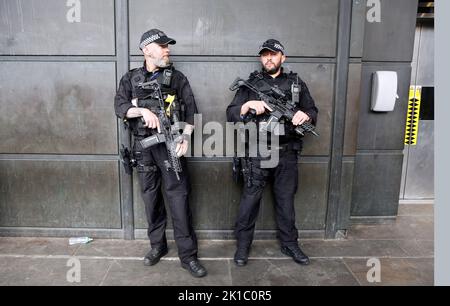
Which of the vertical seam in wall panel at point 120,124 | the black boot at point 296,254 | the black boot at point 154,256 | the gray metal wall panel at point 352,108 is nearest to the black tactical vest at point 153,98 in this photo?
the vertical seam in wall panel at point 120,124

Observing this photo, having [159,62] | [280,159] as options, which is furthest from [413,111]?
[159,62]

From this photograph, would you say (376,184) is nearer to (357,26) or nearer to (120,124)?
(357,26)

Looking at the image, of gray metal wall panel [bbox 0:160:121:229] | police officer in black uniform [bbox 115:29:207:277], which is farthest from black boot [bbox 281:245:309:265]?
gray metal wall panel [bbox 0:160:121:229]

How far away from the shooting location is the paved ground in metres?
3.32

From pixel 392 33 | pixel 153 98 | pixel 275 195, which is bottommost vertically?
pixel 275 195

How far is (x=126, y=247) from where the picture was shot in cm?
395

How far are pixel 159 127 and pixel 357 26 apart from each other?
7.61ft

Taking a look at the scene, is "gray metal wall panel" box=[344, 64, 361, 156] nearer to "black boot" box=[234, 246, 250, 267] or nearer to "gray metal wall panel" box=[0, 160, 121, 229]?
"black boot" box=[234, 246, 250, 267]

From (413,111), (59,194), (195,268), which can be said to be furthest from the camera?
(413,111)

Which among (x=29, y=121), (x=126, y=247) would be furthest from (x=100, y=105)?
(x=126, y=247)

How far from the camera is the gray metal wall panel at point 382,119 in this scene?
173 inches

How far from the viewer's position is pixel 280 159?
11.8 feet

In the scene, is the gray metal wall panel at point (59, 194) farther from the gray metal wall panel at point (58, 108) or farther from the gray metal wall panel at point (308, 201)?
the gray metal wall panel at point (308, 201)

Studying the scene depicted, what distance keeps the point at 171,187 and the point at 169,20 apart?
1.71 meters
